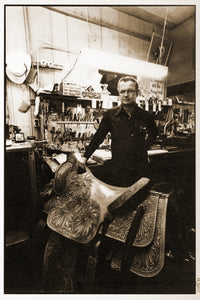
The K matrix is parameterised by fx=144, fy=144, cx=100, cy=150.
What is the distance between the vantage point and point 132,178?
4.88 feet

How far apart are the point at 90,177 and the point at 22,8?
145 centimetres

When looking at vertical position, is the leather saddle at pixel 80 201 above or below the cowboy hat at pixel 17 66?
below

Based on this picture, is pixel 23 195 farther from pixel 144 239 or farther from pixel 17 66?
pixel 17 66

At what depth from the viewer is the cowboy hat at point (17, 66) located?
137cm

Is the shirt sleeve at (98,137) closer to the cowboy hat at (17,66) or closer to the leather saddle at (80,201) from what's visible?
the leather saddle at (80,201)

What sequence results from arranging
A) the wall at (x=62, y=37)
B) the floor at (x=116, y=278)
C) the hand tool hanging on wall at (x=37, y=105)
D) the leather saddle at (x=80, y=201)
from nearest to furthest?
the leather saddle at (x=80, y=201) < the floor at (x=116, y=278) < the wall at (x=62, y=37) < the hand tool hanging on wall at (x=37, y=105)

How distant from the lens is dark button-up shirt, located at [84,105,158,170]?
1.45 metres

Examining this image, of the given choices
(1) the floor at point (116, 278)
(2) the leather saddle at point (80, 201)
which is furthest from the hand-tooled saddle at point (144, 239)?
(1) the floor at point (116, 278)

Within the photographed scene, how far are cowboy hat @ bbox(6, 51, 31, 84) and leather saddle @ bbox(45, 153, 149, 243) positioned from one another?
3.59ft

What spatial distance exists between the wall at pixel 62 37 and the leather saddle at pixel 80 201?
1.04 metres

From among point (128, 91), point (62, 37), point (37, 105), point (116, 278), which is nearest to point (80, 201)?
point (116, 278)

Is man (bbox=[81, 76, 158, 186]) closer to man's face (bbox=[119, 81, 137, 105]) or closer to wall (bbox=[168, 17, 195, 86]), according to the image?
man's face (bbox=[119, 81, 137, 105])

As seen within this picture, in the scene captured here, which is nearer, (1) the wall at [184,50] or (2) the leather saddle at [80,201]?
(2) the leather saddle at [80,201]

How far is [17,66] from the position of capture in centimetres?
145
